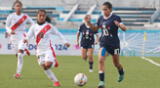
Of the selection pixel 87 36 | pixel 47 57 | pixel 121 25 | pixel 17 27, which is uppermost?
pixel 121 25

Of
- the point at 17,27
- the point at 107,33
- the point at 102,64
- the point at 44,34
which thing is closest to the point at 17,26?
the point at 17,27

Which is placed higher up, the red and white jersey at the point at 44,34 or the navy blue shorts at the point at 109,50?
the red and white jersey at the point at 44,34

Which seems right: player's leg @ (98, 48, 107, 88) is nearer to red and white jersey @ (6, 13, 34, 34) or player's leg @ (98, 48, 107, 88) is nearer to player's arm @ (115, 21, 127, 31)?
player's arm @ (115, 21, 127, 31)

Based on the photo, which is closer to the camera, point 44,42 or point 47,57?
point 47,57

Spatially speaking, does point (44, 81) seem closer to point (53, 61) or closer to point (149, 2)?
point (53, 61)

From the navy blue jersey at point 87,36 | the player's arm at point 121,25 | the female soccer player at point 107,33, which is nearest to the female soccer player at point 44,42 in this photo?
the female soccer player at point 107,33

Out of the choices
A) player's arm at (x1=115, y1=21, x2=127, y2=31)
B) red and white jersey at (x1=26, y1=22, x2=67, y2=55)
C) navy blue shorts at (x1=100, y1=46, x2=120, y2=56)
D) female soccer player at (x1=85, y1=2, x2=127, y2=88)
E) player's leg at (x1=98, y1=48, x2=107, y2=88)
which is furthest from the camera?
red and white jersey at (x1=26, y1=22, x2=67, y2=55)

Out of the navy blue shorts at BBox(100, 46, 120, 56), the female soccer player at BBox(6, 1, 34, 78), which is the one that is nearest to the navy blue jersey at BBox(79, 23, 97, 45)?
the female soccer player at BBox(6, 1, 34, 78)

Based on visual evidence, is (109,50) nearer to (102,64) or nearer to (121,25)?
(102,64)

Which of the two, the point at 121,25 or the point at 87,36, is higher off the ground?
the point at 121,25

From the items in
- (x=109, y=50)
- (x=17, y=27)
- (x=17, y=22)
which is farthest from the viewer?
(x=17, y=27)

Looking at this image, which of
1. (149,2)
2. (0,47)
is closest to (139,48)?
(0,47)

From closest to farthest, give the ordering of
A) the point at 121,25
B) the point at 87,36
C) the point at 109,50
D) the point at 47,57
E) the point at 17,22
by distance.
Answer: the point at 121,25 < the point at 47,57 < the point at 109,50 < the point at 17,22 < the point at 87,36

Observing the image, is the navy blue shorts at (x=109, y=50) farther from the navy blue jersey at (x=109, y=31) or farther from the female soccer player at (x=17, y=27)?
the female soccer player at (x=17, y=27)
